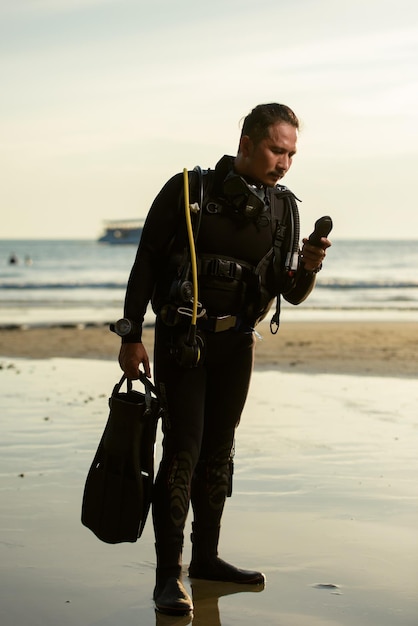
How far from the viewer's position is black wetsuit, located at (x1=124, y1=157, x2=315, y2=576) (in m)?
4.24

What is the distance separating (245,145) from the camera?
430 centimetres

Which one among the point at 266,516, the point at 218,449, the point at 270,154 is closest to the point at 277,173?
the point at 270,154

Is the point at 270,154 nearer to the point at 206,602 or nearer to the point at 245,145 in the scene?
the point at 245,145

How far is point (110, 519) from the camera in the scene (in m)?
4.26

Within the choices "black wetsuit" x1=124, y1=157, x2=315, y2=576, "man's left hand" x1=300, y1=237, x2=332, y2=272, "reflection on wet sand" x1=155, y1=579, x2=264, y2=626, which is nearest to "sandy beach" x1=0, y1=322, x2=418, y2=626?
"reflection on wet sand" x1=155, y1=579, x2=264, y2=626

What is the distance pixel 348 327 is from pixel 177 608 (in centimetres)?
1481

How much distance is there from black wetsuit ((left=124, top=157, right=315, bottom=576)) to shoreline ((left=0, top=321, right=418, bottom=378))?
24.8 ft

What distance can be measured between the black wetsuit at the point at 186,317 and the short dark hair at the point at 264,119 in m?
0.16

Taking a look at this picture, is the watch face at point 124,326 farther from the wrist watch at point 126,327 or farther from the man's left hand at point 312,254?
the man's left hand at point 312,254

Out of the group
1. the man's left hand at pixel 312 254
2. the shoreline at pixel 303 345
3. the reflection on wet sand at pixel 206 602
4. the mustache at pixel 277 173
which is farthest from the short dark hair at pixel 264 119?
the shoreline at pixel 303 345

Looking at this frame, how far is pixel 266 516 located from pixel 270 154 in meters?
1.97

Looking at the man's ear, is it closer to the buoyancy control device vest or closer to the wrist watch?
A: the buoyancy control device vest

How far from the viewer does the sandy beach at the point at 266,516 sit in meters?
4.16

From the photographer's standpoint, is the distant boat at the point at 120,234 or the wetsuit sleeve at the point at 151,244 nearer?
the wetsuit sleeve at the point at 151,244
